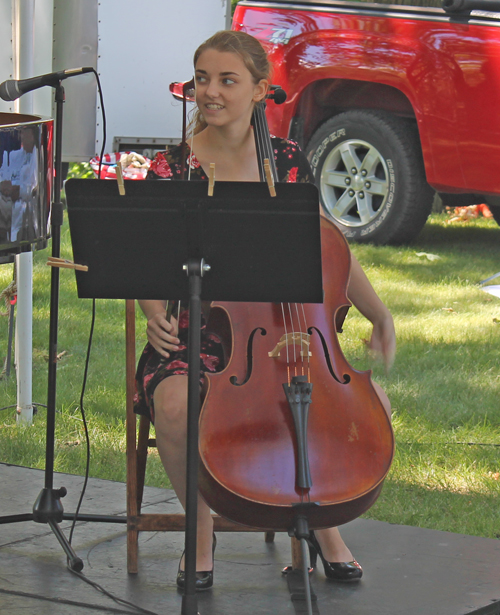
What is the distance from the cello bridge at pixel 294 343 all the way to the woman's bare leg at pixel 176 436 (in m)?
0.26

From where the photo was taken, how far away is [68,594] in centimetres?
239

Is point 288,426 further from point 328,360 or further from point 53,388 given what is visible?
point 53,388

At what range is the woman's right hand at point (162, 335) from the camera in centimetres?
239

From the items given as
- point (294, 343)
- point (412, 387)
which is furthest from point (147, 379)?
point (412, 387)

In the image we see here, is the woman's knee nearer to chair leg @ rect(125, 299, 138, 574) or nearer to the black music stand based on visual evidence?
chair leg @ rect(125, 299, 138, 574)

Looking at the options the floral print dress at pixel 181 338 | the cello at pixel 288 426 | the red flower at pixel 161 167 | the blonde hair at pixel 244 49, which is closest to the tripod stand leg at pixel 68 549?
the floral print dress at pixel 181 338

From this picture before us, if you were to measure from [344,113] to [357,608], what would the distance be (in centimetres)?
458

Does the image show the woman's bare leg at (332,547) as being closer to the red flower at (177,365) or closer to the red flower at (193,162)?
the red flower at (177,365)

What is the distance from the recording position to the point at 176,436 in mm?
2346

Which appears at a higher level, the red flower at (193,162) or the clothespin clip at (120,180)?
the clothespin clip at (120,180)

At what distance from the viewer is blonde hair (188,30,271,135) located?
8.42ft

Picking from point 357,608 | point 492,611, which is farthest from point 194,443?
point 492,611

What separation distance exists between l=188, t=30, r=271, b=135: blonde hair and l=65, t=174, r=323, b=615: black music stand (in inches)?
29.5

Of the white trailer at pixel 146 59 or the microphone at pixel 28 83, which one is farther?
the white trailer at pixel 146 59
